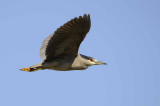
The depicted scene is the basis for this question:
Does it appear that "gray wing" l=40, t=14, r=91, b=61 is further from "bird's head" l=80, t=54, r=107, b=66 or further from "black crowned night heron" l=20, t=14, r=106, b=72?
"bird's head" l=80, t=54, r=107, b=66

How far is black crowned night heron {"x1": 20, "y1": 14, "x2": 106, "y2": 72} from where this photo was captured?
9688mm

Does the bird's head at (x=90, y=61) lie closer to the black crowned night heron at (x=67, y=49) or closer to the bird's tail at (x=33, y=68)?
the black crowned night heron at (x=67, y=49)

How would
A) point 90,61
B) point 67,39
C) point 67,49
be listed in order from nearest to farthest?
point 67,39, point 67,49, point 90,61

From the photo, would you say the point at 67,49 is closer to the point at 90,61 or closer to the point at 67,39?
the point at 67,39

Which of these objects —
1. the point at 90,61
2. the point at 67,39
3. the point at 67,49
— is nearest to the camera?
the point at 67,39

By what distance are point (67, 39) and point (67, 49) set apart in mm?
542

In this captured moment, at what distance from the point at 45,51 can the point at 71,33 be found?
1.19 metres

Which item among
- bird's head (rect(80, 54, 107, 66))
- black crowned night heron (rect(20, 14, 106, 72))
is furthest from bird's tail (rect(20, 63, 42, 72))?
bird's head (rect(80, 54, 107, 66))

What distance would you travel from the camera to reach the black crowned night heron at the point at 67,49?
969 cm

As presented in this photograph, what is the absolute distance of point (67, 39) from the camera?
10.2 metres

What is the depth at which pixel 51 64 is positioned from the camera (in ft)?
34.8

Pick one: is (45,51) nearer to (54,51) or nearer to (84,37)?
(54,51)

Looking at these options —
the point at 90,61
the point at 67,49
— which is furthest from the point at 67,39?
the point at 90,61

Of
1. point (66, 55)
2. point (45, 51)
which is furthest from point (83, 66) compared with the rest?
point (45, 51)
